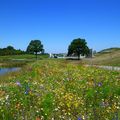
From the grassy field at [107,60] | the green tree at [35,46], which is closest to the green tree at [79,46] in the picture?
the grassy field at [107,60]

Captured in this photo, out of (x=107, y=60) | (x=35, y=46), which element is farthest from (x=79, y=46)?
(x=107, y=60)

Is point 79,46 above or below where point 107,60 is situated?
above

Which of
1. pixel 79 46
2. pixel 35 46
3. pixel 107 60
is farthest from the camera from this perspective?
pixel 35 46

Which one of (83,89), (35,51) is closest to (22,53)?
(35,51)

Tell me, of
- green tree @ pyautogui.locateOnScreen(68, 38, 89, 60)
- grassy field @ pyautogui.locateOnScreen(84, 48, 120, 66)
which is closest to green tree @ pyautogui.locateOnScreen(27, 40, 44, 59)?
green tree @ pyautogui.locateOnScreen(68, 38, 89, 60)

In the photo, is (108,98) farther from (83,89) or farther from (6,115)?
(6,115)

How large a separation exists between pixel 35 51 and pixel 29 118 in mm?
133782

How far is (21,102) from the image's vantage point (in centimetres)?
926

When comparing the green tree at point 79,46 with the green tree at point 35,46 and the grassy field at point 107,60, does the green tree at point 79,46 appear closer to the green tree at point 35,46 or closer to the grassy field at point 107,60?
the grassy field at point 107,60

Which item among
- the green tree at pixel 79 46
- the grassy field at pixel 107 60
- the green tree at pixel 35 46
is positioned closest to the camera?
the grassy field at pixel 107 60

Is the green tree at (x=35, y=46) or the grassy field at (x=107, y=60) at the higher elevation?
the green tree at (x=35, y=46)

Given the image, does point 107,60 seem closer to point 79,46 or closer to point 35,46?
point 79,46

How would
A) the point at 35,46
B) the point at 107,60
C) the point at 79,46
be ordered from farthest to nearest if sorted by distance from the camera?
the point at 35,46, the point at 79,46, the point at 107,60

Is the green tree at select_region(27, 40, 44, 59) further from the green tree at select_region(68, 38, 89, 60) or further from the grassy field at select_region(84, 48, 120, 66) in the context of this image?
the grassy field at select_region(84, 48, 120, 66)
